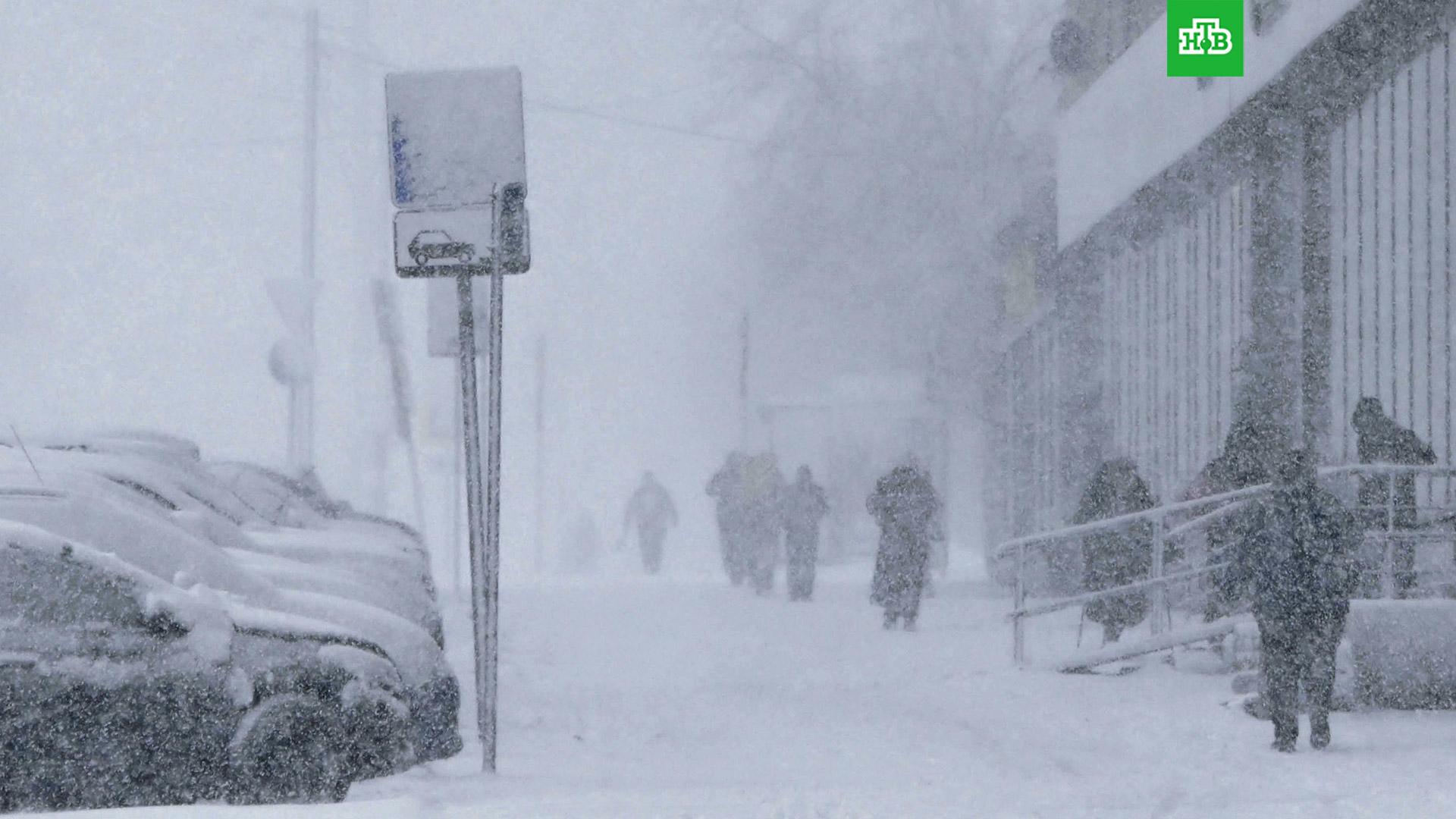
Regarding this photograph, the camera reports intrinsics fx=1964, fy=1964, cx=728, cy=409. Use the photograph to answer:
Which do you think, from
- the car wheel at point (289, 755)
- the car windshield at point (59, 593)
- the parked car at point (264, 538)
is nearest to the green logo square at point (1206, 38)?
the parked car at point (264, 538)

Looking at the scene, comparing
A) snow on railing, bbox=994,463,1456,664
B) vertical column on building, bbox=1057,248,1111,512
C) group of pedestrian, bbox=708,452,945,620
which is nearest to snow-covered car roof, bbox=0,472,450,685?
snow on railing, bbox=994,463,1456,664

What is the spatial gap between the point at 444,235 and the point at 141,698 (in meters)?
2.18

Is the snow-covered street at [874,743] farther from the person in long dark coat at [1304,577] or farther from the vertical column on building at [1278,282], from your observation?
the vertical column on building at [1278,282]

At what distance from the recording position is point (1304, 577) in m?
9.71

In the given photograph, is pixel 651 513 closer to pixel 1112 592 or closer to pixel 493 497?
pixel 1112 592

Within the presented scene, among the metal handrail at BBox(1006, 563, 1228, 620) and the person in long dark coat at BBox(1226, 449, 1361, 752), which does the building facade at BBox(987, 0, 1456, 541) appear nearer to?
the metal handrail at BBox(1006, 563, 1228, 620)

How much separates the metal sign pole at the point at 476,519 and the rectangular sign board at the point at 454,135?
0.45m

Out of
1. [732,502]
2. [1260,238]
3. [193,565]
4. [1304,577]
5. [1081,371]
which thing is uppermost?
[1260,238]

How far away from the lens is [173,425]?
6619 cm

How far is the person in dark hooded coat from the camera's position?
50.1 feet

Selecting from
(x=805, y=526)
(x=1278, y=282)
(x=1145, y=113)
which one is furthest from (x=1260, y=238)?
(x=805, y=526)

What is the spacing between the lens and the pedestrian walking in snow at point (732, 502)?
23781 mm

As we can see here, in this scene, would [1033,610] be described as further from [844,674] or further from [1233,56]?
[1233,56]

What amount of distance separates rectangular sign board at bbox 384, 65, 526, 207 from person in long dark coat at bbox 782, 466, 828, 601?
46.9 feet
